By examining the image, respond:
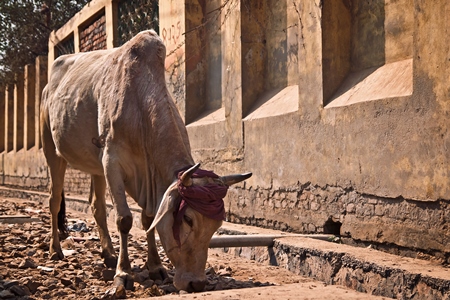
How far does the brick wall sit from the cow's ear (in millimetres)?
11431

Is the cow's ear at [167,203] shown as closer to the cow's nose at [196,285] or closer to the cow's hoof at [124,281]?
the cow's nose at [196,285]

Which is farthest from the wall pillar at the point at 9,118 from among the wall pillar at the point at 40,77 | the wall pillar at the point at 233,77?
the wall pillar at the point at 233,77

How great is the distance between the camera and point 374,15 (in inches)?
298

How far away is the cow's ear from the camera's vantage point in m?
4.85

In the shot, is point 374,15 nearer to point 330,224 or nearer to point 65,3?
point 330,224

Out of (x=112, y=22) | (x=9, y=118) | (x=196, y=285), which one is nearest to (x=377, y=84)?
(x=196, y=285)

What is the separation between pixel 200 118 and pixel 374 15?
4.32m

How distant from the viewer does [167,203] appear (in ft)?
16.0

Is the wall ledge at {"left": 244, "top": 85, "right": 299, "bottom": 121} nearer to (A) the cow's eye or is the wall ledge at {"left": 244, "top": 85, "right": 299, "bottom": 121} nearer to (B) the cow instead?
(B) the cow

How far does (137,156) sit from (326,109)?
2770 millimetres

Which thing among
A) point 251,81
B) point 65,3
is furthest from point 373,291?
Answer: point 65,3

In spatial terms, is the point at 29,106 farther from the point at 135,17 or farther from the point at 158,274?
the point at 158,274

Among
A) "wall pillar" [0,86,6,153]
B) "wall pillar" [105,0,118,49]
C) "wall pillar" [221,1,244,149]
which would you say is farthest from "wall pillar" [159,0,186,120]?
"wall pillar" [0,86,6,153]

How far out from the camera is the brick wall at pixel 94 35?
15797mm
